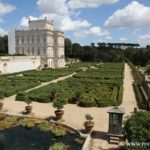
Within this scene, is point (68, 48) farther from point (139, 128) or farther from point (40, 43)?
point (139, 128)

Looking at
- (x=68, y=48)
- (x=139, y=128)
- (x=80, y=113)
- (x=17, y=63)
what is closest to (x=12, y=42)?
(x=17, y=63)

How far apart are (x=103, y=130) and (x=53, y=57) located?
193 ft

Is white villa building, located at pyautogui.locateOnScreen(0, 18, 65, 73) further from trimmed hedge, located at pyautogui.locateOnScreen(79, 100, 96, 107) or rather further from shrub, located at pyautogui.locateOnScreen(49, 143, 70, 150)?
shrub, located at pyautogui.locateOnScreen(49, 143, 70, 150)

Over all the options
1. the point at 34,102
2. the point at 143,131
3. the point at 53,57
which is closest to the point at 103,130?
the point at 143,131

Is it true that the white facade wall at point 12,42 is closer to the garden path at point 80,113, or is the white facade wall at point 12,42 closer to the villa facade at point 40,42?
the villa facade at point 40,42

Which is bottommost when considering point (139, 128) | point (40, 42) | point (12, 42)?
point (139, 128)

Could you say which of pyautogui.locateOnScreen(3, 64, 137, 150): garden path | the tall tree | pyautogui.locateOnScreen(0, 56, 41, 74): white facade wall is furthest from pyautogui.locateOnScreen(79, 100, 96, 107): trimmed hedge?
the tall tree

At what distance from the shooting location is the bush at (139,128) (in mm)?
11781

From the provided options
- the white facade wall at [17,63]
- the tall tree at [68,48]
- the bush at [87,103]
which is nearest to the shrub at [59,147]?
the bush at [87,103]

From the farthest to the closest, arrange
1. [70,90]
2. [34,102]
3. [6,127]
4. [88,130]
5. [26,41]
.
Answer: [26,41] → [70,90] → [34,102] → [6,127] → [88,130]

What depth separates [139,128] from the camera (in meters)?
11.9

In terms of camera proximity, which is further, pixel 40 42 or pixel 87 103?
pixel 40 42

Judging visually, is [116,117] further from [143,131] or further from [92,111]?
[92,111]

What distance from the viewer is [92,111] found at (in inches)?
779
